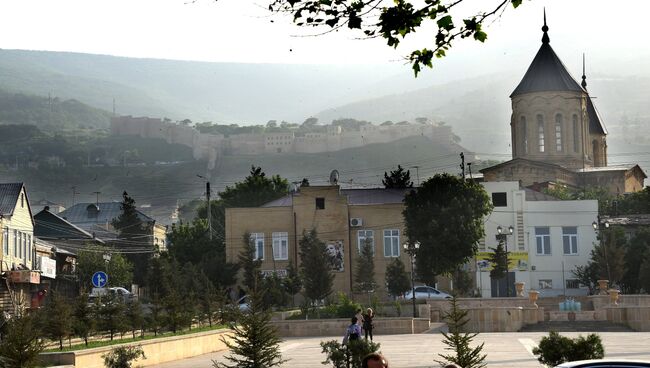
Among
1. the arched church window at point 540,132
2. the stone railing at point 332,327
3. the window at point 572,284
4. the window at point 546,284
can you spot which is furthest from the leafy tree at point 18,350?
the arched church window at point 540,132


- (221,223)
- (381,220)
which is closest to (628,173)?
(221,223)

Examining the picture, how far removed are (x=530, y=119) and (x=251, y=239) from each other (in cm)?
3415

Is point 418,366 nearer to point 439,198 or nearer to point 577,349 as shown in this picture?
point 577,349

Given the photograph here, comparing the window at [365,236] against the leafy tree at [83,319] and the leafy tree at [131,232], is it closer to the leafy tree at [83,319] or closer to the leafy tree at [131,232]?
the leafy tree at [131,232]

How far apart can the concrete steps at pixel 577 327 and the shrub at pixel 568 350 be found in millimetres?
22433

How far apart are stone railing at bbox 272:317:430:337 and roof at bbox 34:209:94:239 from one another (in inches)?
1584

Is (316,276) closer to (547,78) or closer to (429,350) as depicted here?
(429,350)

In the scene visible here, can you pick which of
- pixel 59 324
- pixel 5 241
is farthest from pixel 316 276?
pixel 59 324

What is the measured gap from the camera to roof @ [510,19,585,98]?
297 feet

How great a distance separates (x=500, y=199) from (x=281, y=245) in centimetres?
1242

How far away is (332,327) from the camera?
4256 cm

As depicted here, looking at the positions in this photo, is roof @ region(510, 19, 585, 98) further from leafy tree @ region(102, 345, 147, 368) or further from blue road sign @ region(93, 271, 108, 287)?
leafy tree @ region(102, 345, 147, 368)

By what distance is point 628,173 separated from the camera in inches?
3738

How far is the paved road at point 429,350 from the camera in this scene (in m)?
27.1
